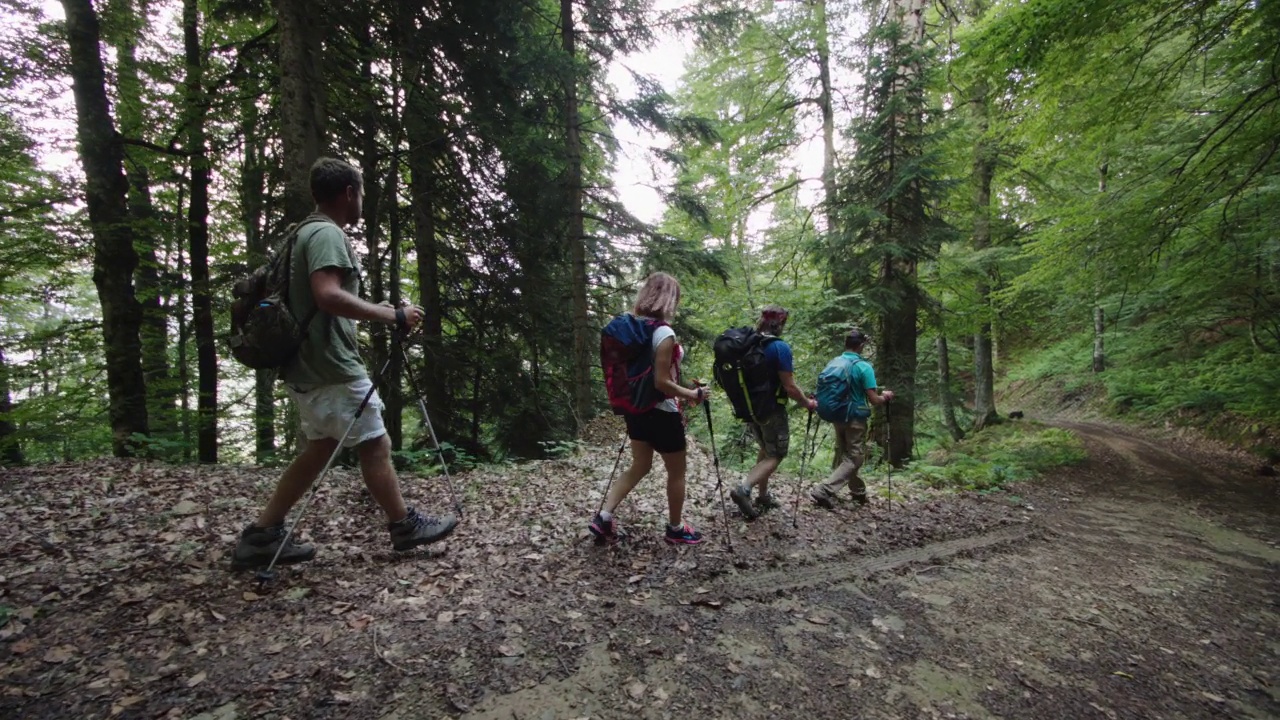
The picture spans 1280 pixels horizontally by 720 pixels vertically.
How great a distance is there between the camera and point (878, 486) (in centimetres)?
686

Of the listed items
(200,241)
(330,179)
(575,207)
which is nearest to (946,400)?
(575,207)

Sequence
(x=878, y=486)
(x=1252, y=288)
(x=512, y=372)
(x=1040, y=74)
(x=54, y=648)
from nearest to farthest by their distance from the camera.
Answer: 1. (x=54, y=648)
2. (x=1040, y=74)
3. (x=878, y=486)
4. (x=1252, y=288)
5. (x=512, y=372)

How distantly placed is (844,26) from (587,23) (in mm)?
6391

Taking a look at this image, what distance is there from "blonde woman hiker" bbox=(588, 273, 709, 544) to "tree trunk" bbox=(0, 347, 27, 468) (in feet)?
29.0

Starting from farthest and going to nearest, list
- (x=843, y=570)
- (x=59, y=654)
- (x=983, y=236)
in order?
(x=983, y=236), (x=843, y=570), (x=59, y=654)

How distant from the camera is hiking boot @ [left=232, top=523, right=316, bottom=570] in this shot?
3064 millimetres

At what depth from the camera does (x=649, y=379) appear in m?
3.55

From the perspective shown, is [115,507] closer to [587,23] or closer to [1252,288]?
[587,23]

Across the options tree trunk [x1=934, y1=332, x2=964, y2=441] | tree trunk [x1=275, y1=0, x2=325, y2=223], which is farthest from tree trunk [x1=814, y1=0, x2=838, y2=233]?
tree trunk [x1=275, y1=0, x2=325, y2=223]

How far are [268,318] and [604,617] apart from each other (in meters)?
2.59

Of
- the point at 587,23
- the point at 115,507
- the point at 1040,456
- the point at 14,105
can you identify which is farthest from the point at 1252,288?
the point at 14,105

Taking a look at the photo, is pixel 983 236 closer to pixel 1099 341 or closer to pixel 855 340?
pixel 1099 341

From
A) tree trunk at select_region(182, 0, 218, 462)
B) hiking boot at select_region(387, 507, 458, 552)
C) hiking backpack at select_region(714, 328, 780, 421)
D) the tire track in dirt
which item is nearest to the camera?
hiking boot at select_region(387, 507, 458, 552)

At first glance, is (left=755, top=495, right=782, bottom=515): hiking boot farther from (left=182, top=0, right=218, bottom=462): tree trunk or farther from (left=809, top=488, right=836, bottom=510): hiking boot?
(left=182, top=0, right=218, bottom=462): tree trunk
